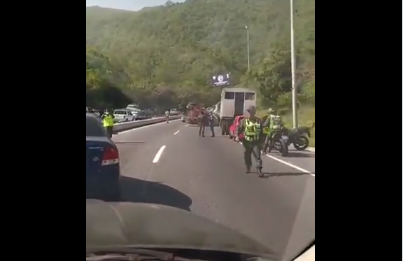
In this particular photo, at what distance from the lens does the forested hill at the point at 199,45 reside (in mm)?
4262

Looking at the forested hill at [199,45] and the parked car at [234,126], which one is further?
the parked car at [234,126]

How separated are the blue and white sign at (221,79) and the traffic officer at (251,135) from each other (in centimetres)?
28

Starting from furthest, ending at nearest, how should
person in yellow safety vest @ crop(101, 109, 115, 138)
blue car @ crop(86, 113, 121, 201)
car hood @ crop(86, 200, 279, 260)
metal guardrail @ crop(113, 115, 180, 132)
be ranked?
metal guardrail @ crop(113, 115, 180, 132) → person in yellow safety vest @ crop(101, 109, 115, 138) → blue car @ crop(86, 113, 121, 201) → car hood @ crop(86, 200, 279, 260)

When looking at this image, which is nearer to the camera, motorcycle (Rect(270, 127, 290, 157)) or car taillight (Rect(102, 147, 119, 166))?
car taillight (Rect(102, 147, 119, 166))

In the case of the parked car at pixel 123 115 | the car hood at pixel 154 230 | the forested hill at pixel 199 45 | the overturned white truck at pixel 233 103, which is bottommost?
the car hood at pixel 154 230

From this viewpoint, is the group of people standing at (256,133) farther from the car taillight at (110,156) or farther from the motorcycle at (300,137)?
the car taillight at (110,156)

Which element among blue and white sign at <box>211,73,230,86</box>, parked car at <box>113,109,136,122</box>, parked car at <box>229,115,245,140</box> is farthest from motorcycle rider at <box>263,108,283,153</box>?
parked car at <box>113,109,136,122</box>

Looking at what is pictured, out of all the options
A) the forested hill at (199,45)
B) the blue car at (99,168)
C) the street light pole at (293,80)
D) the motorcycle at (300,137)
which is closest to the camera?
the blue car at (99,168)

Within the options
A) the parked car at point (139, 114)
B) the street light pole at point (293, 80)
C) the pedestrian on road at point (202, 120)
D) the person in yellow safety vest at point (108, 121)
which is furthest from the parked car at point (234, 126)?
the person in yellow safety vest at point (108, 121)

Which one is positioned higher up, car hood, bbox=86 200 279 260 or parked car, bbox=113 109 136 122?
parked car, bbox=113 109 136 122

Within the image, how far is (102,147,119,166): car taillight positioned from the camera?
12.6 feet

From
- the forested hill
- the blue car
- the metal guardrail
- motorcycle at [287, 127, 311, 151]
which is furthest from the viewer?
motorcycle at [287, 127, 311, 151]

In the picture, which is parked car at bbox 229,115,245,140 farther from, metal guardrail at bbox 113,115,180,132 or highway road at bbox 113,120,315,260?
metal guardrail at bbox 113,115,180,132
